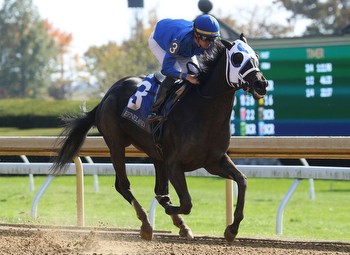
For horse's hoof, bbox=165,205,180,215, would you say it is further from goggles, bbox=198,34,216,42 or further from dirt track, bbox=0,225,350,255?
goggles, bbox=198,34,216,42

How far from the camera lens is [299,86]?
42.6 ft

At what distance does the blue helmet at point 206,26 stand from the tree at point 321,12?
34.5 metres

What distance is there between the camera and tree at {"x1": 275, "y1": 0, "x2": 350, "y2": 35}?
40.4 metres

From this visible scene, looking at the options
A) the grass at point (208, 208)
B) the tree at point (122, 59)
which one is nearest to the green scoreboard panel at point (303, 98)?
the grass at point (208, 208)

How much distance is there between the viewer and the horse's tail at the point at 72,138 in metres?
7.70

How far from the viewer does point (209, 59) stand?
643cm

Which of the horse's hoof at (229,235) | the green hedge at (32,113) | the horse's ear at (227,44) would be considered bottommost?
the green hedge at (32,113)

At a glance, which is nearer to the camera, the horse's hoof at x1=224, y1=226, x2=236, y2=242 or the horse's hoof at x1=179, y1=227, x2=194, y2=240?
Answer: the horse's hoof at x1=224, y1=226, x2=236, y2=242

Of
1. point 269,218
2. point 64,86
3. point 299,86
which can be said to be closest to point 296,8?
point 64,86

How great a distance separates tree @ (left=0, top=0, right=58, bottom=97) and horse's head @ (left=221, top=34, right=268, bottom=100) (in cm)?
4275

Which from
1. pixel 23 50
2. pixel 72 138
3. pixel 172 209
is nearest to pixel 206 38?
pixel 172 209

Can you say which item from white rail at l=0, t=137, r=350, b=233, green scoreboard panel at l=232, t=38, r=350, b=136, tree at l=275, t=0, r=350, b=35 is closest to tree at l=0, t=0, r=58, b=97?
tree at l=275, t=0, r=350, b=35

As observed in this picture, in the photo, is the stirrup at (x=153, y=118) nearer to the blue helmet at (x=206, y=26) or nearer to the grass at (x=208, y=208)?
the blue helmet at (x=206, y=26)

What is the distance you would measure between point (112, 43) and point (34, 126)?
3164cm
